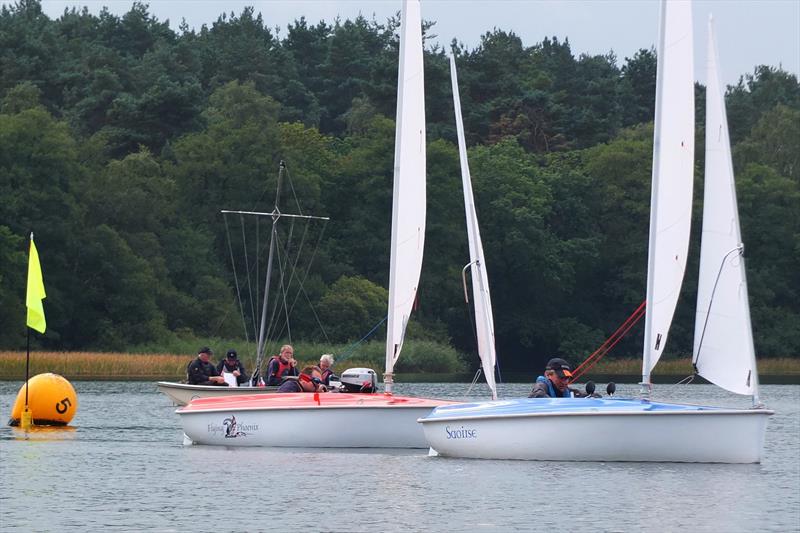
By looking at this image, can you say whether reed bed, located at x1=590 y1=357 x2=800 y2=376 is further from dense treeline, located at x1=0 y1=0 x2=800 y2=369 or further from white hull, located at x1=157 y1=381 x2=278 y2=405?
white hull, located at x1=157 y1=381 x2=278 y2=405

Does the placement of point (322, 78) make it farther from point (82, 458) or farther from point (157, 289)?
point (82, 458)

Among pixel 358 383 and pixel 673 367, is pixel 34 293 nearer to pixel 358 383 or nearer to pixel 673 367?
pixel 358 383

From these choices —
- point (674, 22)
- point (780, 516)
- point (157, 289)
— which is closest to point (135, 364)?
point (157, 289)

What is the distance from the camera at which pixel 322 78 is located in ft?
426

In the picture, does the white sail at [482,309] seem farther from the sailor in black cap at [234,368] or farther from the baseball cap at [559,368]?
the sailor in black cap at [234,368]

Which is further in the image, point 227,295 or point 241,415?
point 227,295

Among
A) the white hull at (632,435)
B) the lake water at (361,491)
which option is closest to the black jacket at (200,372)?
the lake water at (361,491)

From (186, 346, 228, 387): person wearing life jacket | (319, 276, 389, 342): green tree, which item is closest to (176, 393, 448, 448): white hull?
(186, 346, 228, 387): person wearing life jacket

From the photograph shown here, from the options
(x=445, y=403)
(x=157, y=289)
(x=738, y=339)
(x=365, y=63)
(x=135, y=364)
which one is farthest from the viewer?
(x=365, y=63)

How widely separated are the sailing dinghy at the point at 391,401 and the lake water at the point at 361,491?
0.34 m

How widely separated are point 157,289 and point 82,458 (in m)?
59.3

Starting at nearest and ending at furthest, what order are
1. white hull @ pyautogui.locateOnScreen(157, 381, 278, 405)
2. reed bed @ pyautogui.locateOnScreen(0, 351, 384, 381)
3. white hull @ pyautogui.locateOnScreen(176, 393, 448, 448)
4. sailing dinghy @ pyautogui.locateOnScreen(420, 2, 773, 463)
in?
sailing dinghy @ pyautogui.locateOnScreen(420, 2, 773, 463), white hull @ pyautogui.locateOnScreen(176, 393, 448, 448), white hull @ pyautogui.locateOnScreen(157, 381, 278, 405), reed bed @ pyautogui.locateOnScreen(0, 351, 384, 381)

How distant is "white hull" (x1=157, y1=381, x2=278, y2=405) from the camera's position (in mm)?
36375

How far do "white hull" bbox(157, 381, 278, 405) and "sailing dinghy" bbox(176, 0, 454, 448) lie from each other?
5060 millimetres
